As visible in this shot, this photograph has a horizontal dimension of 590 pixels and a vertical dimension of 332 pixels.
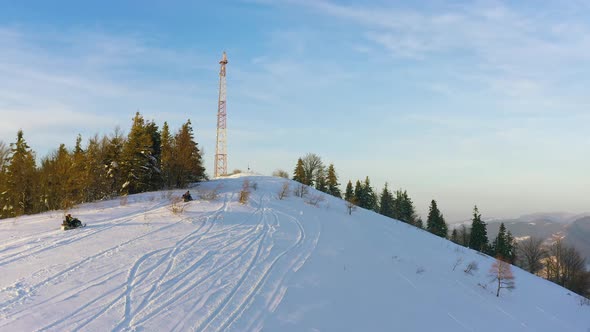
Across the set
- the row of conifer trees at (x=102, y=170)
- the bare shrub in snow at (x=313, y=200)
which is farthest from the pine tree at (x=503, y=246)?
the row of conifer trees at (x=102, y=170)

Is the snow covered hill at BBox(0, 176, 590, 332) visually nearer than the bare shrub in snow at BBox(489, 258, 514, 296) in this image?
Yes

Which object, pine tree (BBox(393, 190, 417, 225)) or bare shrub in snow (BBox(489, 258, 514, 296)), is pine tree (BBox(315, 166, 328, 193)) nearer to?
pine tree (BBox(393, 190, 417, 225))

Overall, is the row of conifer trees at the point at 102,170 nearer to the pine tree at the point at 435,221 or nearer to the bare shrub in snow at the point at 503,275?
the bare shrub in snow at the point at 503,275

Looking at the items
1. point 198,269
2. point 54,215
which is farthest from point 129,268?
point 54,215

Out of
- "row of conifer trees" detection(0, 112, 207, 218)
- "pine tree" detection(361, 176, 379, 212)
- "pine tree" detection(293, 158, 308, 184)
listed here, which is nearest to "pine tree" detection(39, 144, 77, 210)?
"row of conifer trees" detection(0, 112, 207, 218)

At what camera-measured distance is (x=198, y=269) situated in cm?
1069

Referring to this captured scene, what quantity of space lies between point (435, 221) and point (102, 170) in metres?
50.5

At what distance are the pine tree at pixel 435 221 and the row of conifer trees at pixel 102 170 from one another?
1648 inches

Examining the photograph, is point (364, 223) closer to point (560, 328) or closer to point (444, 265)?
point (444, 265)

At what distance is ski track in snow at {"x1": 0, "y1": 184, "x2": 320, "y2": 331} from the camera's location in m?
7.62

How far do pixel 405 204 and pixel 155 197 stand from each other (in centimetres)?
4786

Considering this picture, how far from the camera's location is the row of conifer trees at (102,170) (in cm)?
2511

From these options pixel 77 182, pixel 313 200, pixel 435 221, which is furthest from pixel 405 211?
pixel 77 182

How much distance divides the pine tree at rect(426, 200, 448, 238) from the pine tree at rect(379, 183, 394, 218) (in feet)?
26.9
